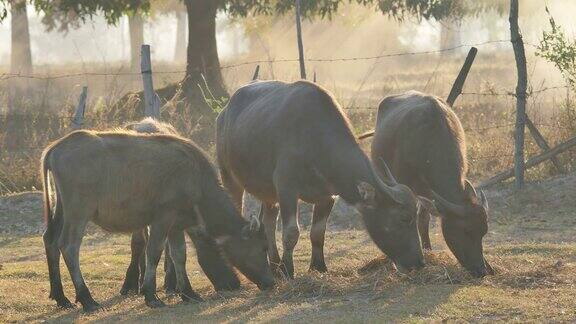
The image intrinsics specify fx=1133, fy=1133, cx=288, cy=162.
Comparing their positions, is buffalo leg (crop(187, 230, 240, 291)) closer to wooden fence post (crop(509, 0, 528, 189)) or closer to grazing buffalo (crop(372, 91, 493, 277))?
grazing buffalo (crop(372, 91, 493, 277))

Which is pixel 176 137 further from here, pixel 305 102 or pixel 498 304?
pixel 498 304

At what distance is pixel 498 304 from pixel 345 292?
4.78ft

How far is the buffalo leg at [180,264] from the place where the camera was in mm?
10094

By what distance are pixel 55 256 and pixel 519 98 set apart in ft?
28.0

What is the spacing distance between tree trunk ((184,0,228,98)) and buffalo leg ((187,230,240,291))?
13943 mm

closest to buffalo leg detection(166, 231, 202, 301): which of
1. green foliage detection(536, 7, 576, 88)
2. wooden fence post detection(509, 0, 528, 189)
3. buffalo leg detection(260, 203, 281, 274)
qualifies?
buffalo leg detection(260, 203, 281, 274)

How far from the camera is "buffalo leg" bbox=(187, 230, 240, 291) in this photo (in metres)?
10.3

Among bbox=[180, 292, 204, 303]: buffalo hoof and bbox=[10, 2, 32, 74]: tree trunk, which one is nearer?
bbox=[180, 292, 204, 303]: buffalo hoof

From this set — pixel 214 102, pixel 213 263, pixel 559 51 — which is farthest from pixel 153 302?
pixel 214 102

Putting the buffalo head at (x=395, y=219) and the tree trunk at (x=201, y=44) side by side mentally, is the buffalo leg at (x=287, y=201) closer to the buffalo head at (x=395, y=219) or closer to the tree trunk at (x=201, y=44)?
the buffalo head at (x=395, y=219)

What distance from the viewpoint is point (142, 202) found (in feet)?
32.6

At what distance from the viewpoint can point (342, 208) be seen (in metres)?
16.5

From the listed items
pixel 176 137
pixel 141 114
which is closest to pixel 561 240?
pixel 176 137

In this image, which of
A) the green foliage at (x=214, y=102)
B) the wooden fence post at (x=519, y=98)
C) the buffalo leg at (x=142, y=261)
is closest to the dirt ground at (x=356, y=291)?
the buffalo leg at (x=142, y=261)
